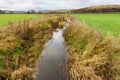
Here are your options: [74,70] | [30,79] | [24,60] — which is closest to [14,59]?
[24,60]

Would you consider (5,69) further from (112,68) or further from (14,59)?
(112,68)

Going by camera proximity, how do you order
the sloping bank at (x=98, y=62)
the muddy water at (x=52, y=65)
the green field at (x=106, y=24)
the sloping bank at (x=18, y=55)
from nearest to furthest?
the sloping bank at (x=98, y=62) < the sloping bank at (x=18, y=55) < the muddy water at (x=52, y=65) < the green field at (x=106, y=24)

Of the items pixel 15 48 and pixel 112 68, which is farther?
pixel 15 48

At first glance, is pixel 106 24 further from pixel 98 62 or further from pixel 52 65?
pixel 98 62

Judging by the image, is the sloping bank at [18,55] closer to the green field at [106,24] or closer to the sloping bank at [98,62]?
the sloping bank at [98,62]

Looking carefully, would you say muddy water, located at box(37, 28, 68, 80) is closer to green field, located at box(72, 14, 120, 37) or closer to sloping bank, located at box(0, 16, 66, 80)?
sloping bank, located at box(0, 16, 66, 80)

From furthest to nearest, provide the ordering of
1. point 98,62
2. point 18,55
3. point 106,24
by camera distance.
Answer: point 106,24 < point 18,55 < point 98,62

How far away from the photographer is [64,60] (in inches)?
442

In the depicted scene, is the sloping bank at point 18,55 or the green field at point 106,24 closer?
the sloping bank at point 18,55

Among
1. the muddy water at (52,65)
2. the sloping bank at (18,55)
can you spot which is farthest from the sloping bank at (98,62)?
the sloping bank at (18,55)

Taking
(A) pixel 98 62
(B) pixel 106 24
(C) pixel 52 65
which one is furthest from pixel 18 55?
(B) pixel 106 24

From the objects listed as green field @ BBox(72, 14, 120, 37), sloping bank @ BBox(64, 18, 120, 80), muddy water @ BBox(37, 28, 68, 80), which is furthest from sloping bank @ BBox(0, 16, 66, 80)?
green field @ BBox(72, 14, 120, 37)

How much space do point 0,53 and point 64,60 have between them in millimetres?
2622

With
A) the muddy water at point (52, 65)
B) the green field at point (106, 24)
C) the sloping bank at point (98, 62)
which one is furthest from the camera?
the green field at point (106, 24)
